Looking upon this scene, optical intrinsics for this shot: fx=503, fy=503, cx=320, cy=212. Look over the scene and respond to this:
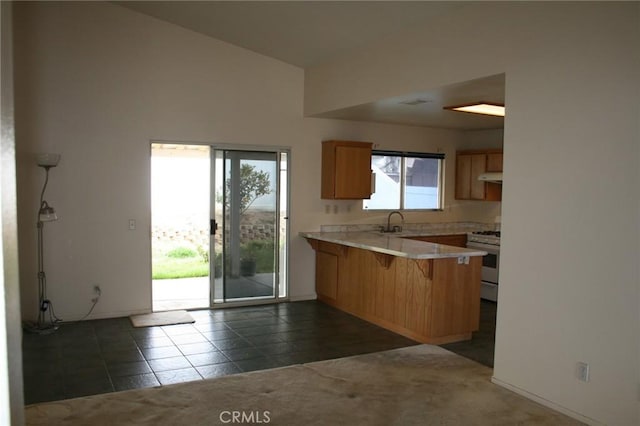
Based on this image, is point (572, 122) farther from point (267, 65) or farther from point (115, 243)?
point (115, 243)

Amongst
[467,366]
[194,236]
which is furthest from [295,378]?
[194,236]

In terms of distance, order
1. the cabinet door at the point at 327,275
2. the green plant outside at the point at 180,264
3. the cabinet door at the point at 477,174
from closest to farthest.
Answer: the cabinet door at the point at 327,275
the cabinet door at the point at 477,174
the green plant outside at the point at 180,264

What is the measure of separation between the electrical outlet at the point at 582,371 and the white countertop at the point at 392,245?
1.74 metres

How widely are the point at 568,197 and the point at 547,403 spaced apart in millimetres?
1447

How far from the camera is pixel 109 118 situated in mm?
5750

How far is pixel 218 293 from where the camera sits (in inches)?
255

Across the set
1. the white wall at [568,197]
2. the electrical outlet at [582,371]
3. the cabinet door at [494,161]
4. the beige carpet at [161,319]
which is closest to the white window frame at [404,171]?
the cabinet door at [494,161]

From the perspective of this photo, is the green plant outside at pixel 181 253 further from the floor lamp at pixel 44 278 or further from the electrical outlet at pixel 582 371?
the electrical outlet at pixel 582 371

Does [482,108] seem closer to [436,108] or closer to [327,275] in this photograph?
[436,108]

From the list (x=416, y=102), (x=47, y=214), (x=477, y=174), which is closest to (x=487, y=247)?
(x=477, y=174)

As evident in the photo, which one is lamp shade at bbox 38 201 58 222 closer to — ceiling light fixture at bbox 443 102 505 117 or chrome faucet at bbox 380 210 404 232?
chrome faucet at bbox 380 210 404 232

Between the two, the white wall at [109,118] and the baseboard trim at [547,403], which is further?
the white wall at [109,118]

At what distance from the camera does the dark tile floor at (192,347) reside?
4027 mm

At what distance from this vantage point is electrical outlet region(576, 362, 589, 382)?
3.27m
